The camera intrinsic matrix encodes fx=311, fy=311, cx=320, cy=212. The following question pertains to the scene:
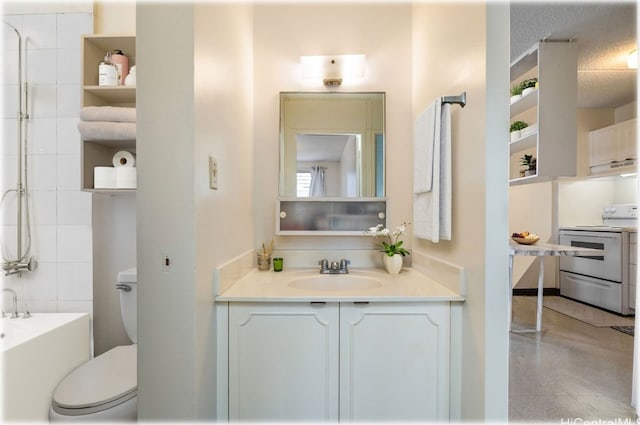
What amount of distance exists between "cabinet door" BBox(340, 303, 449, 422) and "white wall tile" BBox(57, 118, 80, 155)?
5.95 feet

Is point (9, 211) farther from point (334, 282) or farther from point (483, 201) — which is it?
point (483, 201)

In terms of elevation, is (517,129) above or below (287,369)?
above

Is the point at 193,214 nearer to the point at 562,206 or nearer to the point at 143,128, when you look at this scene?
the point at 143,128

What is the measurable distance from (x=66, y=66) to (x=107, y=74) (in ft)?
1.37

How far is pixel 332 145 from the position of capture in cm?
188

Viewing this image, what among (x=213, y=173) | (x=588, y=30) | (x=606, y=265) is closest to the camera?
(x=213, y=173)

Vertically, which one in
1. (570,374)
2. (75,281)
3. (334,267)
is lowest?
(570,374)

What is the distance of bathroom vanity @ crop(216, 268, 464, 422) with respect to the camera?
125 cm

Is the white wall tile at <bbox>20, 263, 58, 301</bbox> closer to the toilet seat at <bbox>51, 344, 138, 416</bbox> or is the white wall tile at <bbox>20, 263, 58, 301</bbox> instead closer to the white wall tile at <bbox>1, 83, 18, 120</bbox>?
the toilet seat at <bbox>51, 344, 138, 416</bbox>

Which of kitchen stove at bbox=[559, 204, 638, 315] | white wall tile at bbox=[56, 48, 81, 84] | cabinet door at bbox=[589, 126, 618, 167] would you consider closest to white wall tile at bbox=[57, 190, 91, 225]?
white wall tile at bbox=[56, 48, 81, 84]

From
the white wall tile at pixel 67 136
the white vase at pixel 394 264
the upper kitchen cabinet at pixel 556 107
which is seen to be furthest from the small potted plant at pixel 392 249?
the white wall tile at pixel 67 136

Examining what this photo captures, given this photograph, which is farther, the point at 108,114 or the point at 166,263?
the point at 108,114

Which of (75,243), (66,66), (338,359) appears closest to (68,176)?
(75,243)

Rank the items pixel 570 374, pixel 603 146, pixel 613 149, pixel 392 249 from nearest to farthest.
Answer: pixel 392 249 < pixel 570 374 < pixel 613 149 < pixel 603 146
